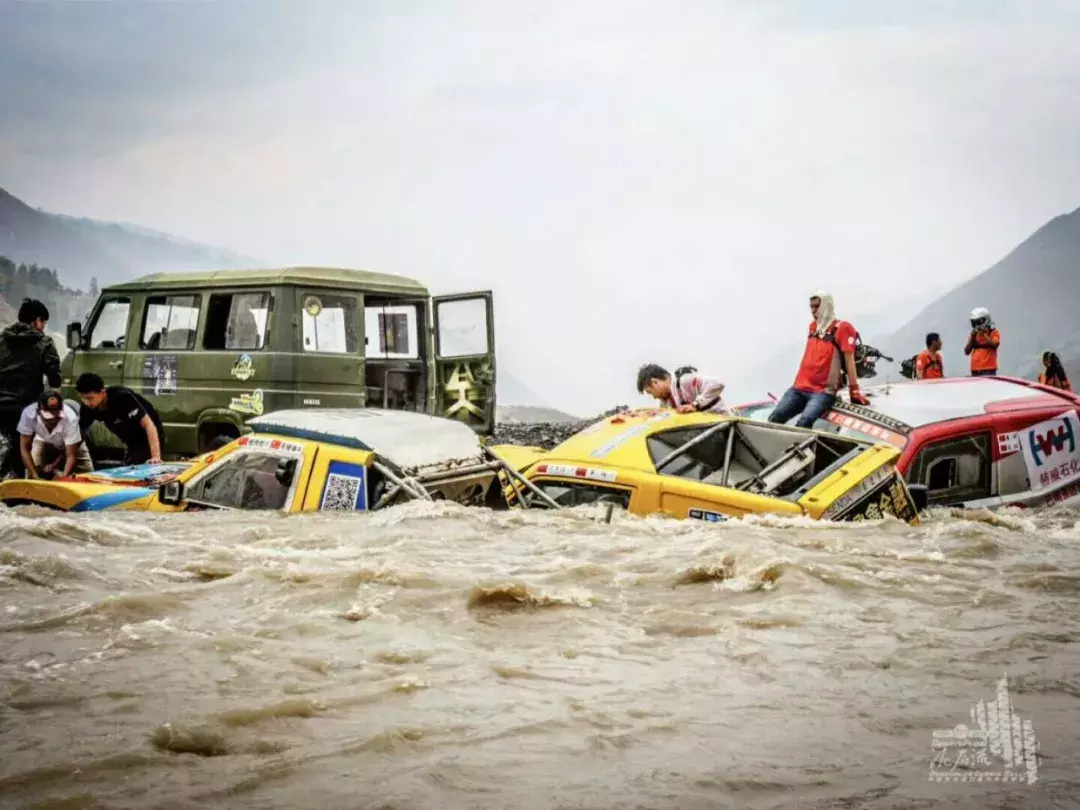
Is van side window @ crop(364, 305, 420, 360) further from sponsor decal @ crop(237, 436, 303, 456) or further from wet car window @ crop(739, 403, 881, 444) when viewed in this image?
sponsor decal @ crop(237, 436, 303, 456)

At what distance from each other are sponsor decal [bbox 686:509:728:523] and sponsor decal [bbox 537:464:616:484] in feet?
2.18

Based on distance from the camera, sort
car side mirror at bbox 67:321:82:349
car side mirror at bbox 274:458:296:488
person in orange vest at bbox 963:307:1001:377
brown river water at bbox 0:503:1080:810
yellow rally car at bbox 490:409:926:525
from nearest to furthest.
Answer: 1. brown river water at bbox 0:503:1080:810
2. car side mirror at bbox 274:458:296:488
3. yellow rally car at bbox 490:409:926:525
4. car side mirror at bbox 67:321:82:349
5. person in orange vest at bbox 963:307:1001:377

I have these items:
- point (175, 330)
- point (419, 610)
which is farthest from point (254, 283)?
point (419, 610)

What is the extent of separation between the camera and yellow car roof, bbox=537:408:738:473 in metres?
7.72

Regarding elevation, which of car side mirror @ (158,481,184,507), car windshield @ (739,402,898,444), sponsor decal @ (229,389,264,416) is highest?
sponsor decal @ (229,389,264,416)

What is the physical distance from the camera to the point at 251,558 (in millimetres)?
5777

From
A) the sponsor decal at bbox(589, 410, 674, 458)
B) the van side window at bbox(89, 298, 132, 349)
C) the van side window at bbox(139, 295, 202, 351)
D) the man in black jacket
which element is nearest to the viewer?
the sponsor decal at bbox(589, 410, 674, 458)

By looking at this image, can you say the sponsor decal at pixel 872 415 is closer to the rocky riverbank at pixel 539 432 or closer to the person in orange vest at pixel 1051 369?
the person in orange vest at pixel 1051 369

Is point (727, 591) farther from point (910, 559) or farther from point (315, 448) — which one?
point (315, 448)

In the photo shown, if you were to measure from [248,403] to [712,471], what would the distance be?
4.45 meters

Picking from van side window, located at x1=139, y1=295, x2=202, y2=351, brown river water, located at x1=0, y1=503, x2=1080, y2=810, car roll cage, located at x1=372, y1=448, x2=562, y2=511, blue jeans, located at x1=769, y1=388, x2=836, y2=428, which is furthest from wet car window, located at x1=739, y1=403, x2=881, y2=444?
van side window, located at x1=139, y1=295, x2=202, y2=351

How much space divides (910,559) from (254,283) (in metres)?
6.68

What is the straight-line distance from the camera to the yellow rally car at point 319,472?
6629 millimetres

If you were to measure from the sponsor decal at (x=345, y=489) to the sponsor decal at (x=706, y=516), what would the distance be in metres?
2.08
